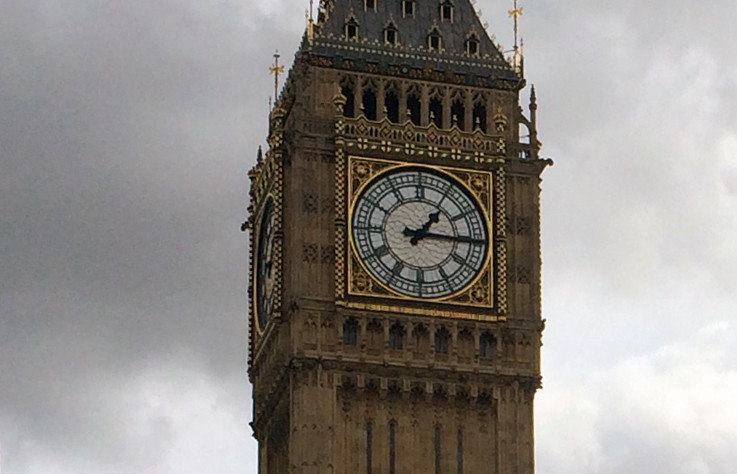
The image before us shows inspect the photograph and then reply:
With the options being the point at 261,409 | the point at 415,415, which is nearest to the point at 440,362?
the point at 415,415

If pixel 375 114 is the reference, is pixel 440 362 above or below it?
below

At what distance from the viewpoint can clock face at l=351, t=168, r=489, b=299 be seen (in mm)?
84438

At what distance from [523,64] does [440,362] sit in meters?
11.0

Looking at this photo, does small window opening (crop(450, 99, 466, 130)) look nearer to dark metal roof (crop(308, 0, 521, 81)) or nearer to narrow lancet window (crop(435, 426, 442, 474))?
dark metal roof (crop(308, 0, 521, 81))

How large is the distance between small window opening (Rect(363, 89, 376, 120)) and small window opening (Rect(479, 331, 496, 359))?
320 inches

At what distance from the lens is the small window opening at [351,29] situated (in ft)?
289

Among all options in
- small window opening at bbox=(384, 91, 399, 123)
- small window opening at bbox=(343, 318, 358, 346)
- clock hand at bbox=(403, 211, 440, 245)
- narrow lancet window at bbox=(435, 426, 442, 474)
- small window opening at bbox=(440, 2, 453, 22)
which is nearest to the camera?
narrow lancet window at bbox=(435, 426, 442, 474)

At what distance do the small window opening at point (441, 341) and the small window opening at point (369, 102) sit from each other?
764 centimetres

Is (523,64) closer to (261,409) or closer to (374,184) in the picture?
(374,184)

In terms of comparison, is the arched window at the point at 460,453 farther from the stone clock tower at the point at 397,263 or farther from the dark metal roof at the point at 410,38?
the dark metal roof at the point at 410,38

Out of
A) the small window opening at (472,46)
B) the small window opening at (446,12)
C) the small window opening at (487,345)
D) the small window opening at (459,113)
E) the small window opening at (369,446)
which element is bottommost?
the small window opening at (369,446)

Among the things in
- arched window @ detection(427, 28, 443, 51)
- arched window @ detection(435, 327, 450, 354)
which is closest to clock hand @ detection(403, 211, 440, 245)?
arched window @ detection(435, 327, 450, 354)

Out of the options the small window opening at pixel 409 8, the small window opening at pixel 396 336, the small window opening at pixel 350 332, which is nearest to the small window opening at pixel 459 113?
the small window opening at pixel 409 8

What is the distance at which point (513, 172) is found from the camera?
86.7 m
